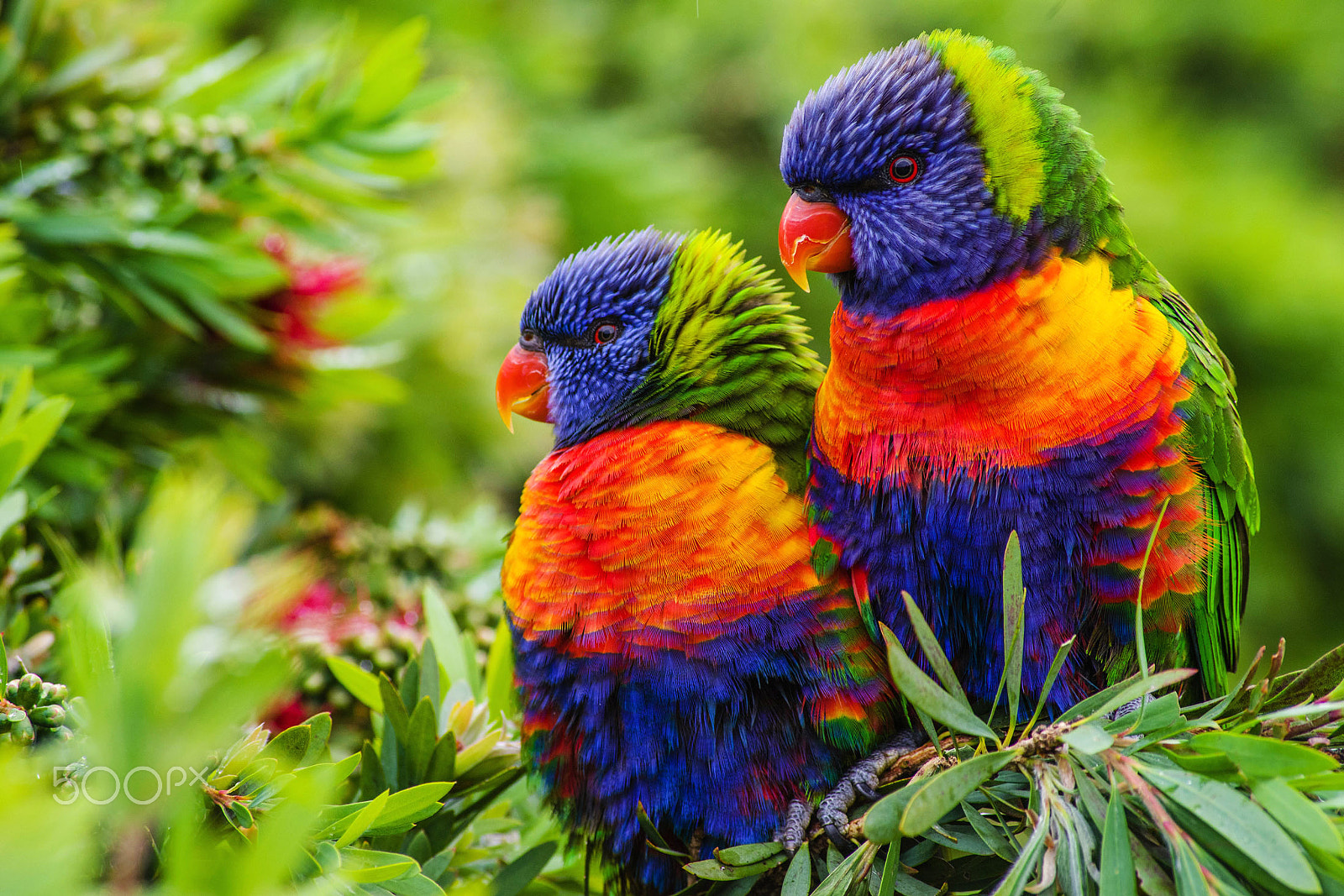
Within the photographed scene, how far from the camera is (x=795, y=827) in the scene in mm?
840

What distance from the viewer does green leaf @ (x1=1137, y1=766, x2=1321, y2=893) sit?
50cm

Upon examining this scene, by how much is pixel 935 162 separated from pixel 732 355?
29cm

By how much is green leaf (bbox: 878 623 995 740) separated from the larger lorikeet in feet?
0.85

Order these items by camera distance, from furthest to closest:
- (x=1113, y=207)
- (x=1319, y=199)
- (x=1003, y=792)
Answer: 1. (x=1319, y=199)
2. (x=1113, y=207)
3. (x=1003, y=792)

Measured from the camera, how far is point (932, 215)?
932 millimetres

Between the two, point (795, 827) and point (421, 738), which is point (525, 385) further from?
point (795, 827)

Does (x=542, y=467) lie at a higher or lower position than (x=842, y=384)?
lower

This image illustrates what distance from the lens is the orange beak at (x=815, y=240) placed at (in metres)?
0.99

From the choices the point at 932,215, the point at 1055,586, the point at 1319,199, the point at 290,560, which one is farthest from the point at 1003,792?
the point at 1319,199

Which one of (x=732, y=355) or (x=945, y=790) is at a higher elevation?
(x=732, y=355)

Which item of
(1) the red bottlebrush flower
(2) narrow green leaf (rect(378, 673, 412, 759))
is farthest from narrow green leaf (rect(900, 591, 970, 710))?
(1) the red bottlebrush flower

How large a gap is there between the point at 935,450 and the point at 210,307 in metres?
0.96

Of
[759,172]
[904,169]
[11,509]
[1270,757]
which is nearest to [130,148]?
[11,509]

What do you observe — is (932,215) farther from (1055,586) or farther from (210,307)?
(210,307)
